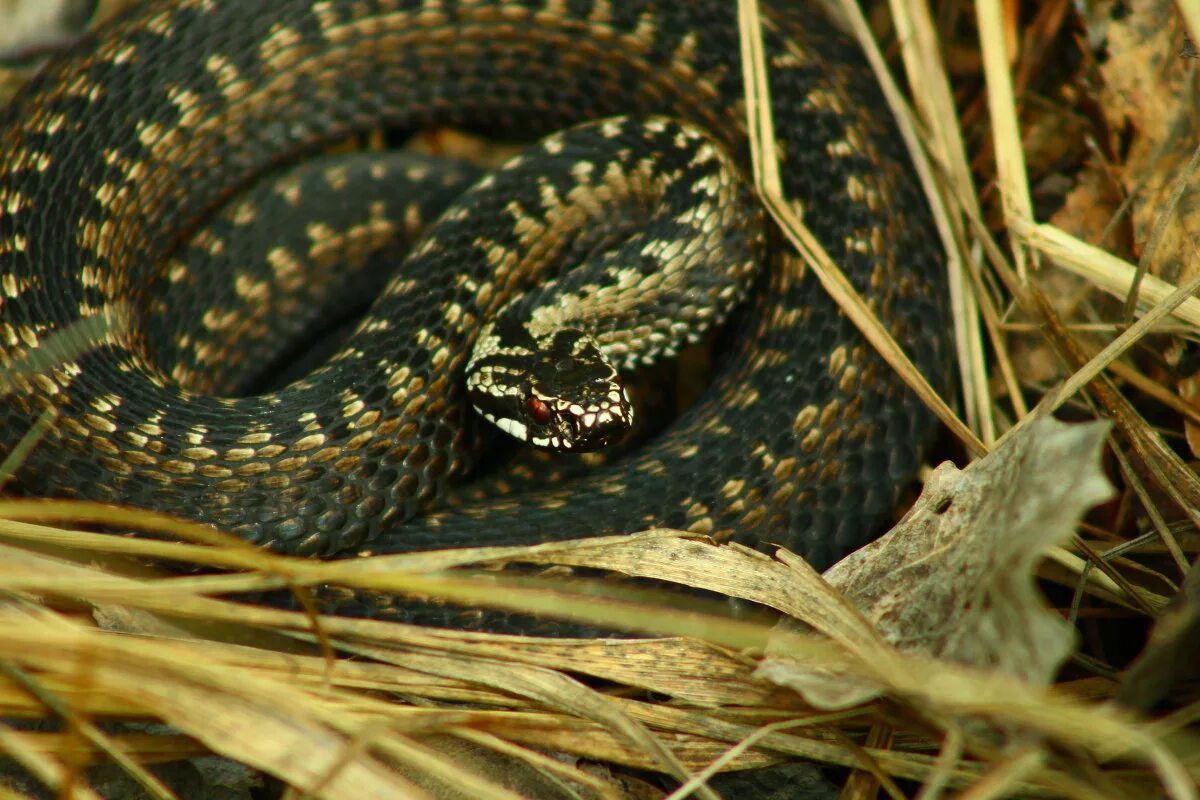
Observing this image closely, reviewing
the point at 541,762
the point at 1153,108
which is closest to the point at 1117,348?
the point at 1153,108

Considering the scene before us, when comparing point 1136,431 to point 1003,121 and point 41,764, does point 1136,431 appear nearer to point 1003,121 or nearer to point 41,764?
point 1003,121

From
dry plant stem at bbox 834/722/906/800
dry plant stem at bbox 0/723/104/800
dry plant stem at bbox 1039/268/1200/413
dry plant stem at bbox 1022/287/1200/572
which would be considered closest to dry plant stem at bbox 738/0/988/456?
dry plant stem at bbox 1039/268/1200/413

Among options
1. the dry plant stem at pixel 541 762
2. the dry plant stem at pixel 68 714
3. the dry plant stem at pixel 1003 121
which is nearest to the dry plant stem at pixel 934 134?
the dry plant stem at pixel 1003 121

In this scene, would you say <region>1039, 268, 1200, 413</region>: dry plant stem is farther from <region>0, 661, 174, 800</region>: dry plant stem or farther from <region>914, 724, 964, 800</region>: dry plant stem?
<region>0, 661, 174, 800</region>: dry plant stem

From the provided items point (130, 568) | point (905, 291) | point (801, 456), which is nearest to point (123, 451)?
point (130, 568)

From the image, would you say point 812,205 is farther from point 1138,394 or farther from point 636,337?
point 1138,394
